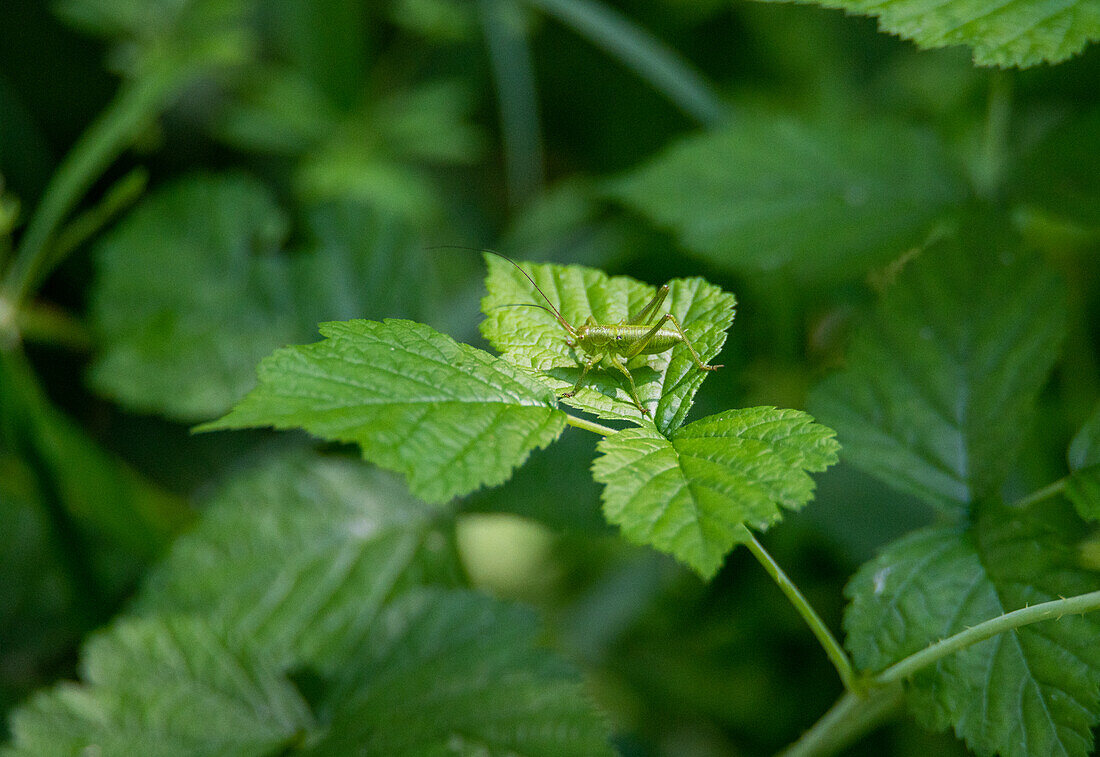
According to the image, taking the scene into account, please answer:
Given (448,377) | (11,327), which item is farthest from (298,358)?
(11,327)

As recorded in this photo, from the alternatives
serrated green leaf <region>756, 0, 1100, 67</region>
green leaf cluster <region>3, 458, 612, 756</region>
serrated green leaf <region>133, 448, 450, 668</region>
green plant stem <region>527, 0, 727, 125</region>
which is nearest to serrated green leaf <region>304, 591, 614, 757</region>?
green leaf cluster <region>3, 458, 612, 756</region>

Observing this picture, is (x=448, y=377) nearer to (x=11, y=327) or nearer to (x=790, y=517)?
(x=790, y=517)

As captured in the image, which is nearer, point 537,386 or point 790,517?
point 537,386

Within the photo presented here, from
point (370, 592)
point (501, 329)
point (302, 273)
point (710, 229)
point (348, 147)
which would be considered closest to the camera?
point (501, 329)

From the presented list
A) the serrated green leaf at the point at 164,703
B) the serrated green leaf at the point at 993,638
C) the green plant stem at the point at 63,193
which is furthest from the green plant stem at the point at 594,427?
the green plant stem at the point at 63,193

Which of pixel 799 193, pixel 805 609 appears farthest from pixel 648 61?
pixel 805 609

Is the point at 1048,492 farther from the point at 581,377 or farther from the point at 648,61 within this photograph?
the point at 648,61
